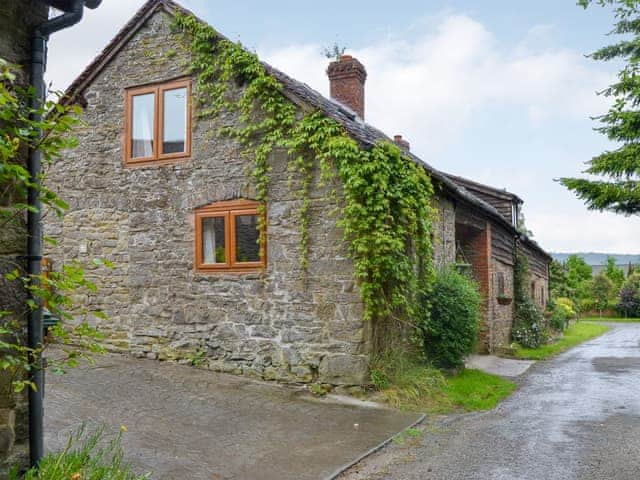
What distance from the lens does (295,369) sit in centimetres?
969

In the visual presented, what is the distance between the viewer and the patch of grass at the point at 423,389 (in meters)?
8.82


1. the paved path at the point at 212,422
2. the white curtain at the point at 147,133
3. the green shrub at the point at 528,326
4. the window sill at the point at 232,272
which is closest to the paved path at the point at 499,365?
the green shrub at the point at 528,326

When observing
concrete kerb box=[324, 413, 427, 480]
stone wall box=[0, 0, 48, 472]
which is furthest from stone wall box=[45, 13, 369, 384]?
stone wall box=[0, 0, 48, 472]

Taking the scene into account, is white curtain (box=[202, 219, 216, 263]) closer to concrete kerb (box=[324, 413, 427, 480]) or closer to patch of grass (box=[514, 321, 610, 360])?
concrete kerb (box=[324, 413, 427, 480])

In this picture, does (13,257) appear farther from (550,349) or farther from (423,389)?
(550,349)

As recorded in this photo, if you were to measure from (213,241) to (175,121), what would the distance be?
2.46m

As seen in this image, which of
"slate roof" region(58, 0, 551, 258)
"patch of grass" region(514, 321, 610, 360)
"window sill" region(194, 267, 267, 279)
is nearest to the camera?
"slate roof" region(58, 0, 551, 258)

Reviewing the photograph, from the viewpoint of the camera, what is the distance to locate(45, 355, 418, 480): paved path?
19.6 feet

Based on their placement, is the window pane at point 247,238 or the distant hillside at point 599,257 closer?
the window pane at point 247,238

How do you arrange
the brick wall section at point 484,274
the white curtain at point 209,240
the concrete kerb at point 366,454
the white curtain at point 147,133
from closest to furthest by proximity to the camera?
the concrete kerb at point 366,454, the white curtain at point 209,240, the white curtain at point 147,133, the brick wall section at point 484,274

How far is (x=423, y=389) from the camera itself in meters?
9.27

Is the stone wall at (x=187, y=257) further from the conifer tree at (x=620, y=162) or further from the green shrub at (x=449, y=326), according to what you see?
the conifer tree at (x=620, y=162)

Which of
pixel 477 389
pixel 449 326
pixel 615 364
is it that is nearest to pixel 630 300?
pixel 615 364

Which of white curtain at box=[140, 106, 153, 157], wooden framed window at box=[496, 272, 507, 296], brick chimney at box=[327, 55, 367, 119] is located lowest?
wooden framed window at box=[496, 272, 507, 296]
